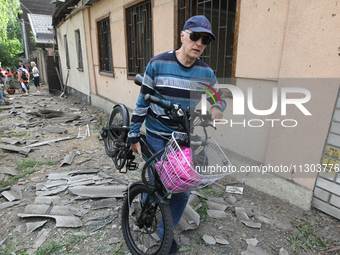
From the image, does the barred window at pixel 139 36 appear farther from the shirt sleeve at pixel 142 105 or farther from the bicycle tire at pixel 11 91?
the bicycle tire at pixel 11 91

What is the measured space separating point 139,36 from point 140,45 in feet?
0.88

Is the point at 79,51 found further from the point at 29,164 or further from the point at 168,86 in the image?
the point at 168,86

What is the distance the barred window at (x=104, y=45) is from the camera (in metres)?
8.55

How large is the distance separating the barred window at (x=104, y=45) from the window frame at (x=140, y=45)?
172cm

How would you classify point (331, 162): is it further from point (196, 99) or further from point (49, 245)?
point (49, 245)

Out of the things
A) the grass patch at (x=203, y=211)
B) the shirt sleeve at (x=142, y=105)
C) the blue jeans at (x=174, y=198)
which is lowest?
the grass patch at (x=203, y=211)

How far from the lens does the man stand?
1.91m

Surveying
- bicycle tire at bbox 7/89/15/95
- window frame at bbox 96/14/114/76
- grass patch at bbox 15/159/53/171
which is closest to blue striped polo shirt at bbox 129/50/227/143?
grass patch at bbox 15/159/53/171

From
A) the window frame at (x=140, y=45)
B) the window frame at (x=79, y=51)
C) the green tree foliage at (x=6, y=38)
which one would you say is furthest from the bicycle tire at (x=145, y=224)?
the green tree foliage at (x=6, y=38)

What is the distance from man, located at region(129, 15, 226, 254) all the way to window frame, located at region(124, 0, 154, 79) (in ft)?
13.8

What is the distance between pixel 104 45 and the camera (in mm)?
9055

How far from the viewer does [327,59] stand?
8.57 ft

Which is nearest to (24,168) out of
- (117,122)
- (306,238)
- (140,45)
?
(117,122)

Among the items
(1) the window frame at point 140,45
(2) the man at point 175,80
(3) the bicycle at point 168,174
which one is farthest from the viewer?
(1) the window frame at point 140,45
